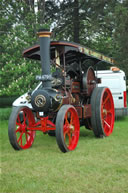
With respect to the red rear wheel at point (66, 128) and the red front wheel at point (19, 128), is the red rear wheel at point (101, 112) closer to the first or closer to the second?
the red rear wheel at point (66, 128)

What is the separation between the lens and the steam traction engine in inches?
242

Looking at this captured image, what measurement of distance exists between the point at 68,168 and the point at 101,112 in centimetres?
281

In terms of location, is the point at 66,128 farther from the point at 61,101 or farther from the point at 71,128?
the point at 61,101

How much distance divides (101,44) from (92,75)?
12975 millimetres

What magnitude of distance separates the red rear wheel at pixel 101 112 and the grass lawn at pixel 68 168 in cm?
40

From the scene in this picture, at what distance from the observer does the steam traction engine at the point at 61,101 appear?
616cm

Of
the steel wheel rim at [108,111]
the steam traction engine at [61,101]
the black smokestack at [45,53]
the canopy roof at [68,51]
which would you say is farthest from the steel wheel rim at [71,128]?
the steel wheel rim at [108,111]

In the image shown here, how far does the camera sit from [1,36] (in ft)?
42.9

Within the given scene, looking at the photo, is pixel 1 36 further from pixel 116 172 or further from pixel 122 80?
pixel 116 172

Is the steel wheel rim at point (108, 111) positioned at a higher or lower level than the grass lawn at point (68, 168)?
higher

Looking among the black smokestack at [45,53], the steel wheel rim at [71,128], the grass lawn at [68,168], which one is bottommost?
the grass lawn at [68,168]

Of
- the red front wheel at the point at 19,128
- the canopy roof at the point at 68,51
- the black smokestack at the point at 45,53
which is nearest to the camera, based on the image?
the red front wheel at the point at 19,128

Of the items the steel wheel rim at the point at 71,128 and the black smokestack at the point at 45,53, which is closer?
the steel wheel rim at the point at 71,128

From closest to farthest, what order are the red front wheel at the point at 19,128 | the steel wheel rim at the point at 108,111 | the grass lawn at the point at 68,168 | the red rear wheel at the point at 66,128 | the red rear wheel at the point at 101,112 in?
the grass lawn at the point at 68,168 < the red rear wheel at the point at 66,128 < the red front wheel at the point at 19,128 < the red rear wheel at the point at 101,112 < the steel wheel rim at the point at 108,111
